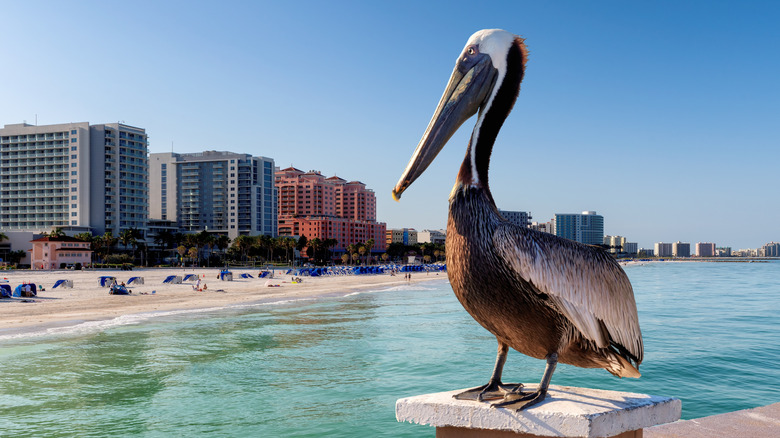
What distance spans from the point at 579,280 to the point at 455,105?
1.36 m

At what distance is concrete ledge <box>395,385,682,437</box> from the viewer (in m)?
2.90

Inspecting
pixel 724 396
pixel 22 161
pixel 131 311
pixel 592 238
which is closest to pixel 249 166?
pixel 22 161

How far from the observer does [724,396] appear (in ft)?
54.4

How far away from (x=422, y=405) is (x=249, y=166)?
549 ft

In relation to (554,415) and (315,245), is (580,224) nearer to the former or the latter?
(315,245)

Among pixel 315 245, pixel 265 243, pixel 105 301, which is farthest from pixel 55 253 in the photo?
pixel 105 301

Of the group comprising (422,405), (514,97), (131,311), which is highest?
(514,97)

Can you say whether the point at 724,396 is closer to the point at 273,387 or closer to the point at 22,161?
the point at 273,387

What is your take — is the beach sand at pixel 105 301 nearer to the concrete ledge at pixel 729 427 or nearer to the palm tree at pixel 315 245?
the concrete ledge at pixel 729 427

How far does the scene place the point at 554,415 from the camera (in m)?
2.93

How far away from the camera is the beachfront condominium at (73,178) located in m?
123

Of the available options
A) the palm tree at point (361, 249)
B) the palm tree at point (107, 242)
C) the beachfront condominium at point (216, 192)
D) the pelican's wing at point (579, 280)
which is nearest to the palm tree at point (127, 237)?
the palm tree at point (107, 242)

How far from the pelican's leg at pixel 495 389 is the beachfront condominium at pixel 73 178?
13609cm

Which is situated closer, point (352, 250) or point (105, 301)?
point (105, 301)
